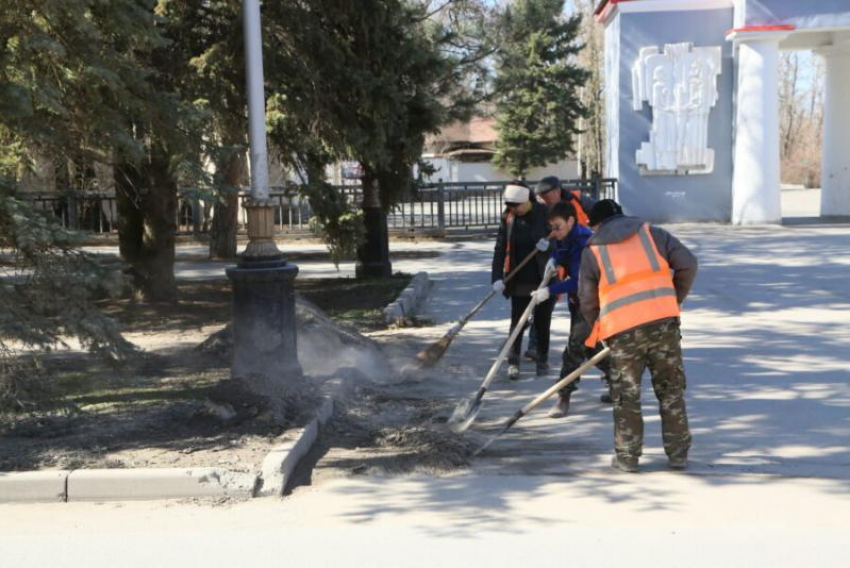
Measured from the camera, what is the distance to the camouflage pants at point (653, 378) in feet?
18.5

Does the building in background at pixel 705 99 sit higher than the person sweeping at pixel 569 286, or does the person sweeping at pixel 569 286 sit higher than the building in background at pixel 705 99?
the building in background at pixel 705 99

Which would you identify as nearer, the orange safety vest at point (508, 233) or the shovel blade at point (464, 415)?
the shovel blade at point (464, 415)

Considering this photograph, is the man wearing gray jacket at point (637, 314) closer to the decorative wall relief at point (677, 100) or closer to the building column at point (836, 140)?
the decorative wall relief at point (677, 100)

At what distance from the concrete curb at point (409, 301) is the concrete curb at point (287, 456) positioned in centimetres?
418

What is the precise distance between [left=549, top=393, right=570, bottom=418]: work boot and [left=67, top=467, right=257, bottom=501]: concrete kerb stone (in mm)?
2622

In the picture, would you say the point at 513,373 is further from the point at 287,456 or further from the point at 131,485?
the point at 131,485

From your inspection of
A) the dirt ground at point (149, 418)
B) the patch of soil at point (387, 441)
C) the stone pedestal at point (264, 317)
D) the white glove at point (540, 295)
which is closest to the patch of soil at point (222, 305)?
the dirt ground at point (149, 418)

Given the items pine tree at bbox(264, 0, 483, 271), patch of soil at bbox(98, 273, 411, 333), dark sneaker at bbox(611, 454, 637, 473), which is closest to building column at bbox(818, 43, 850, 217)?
patch of soil at bbox(98, 273, 411, 333)

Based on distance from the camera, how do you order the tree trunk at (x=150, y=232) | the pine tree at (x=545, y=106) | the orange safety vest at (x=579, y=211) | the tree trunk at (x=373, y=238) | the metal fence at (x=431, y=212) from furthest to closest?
the pine tree at (x=545, y=106) → the metal fence at (x=431, y=212) → the tree trunk at (x=373, y=238) → the tree trunk at (x=150, y=232) → the orange safety vest at (x=579, y=211)

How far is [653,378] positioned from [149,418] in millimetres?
3648

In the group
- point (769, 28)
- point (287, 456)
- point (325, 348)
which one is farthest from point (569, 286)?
point (769, 28)

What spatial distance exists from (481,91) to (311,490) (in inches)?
832

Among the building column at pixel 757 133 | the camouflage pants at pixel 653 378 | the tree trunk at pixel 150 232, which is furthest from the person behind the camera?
the building column at pixel 757 133

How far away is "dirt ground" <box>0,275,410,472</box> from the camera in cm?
596
